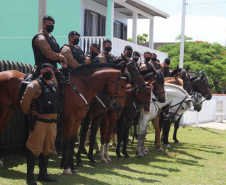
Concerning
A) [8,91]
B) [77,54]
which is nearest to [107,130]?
[77,54]

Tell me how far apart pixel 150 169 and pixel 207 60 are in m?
37.5

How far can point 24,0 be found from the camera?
22641mm

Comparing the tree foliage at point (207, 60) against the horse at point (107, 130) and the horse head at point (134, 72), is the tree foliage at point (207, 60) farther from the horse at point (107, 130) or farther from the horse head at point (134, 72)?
the horse head at point (134, 72)

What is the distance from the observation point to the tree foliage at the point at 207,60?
44500 millimetres

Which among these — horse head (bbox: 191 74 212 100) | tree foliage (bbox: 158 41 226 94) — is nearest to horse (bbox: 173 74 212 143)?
horse head (bbox: 191 74 212 100)

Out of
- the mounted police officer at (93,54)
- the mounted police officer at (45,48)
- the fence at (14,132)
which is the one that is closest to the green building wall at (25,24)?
the mounted police officer at (93,54)

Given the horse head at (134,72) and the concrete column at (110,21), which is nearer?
the horse head at (134,72)

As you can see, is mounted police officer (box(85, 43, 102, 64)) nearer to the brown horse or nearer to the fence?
the brown horse

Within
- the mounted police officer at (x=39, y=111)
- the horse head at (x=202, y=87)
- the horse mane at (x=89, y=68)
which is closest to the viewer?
the mounted police officer at (x=39, y=111)

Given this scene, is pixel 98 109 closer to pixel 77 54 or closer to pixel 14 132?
pixel 77 54

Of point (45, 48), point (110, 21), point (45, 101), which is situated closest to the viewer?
point (45, 101)

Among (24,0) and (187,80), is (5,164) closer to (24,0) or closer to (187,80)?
(187,80)

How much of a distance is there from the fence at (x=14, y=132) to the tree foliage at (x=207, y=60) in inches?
1357

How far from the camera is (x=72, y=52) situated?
32.3ft
